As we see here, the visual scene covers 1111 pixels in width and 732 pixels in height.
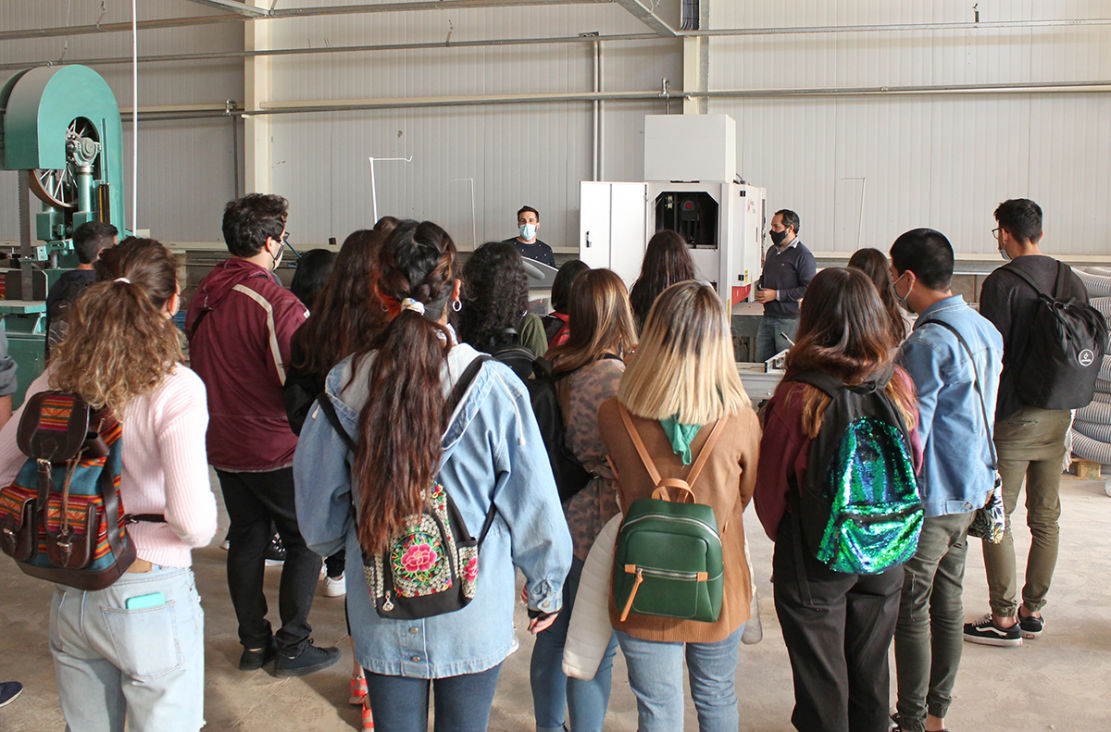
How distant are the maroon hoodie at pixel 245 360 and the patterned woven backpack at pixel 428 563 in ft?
4.09

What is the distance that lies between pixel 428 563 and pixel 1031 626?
8.17 feet

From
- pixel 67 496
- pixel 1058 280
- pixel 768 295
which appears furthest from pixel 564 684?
pixel 768 295

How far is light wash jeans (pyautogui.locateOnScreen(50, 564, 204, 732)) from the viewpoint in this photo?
171 cm

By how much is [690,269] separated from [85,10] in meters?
9.61

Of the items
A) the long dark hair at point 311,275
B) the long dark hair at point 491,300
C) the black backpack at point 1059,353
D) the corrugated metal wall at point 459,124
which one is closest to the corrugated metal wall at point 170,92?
the corrugated metal wall at point 459,124

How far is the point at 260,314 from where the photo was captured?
8.71 feet

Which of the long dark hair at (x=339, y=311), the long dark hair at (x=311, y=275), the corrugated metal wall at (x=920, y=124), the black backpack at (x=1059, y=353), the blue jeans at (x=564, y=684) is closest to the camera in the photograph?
the blue jeans at (x=564, y=684)

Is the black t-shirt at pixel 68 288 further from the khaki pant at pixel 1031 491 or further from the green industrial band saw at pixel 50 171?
the khaki pant at pixel 1031 491

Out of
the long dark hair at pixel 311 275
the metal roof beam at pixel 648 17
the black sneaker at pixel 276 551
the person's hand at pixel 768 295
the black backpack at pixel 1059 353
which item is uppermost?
the metal roof beam at pixel 648 17

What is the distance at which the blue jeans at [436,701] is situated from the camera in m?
1.61

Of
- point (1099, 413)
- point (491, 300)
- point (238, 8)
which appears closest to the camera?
point (491, 300)

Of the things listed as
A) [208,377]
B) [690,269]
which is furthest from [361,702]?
[690,269]

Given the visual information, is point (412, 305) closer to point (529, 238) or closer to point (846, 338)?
point (846, 338)

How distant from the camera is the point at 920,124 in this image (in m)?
7.90
